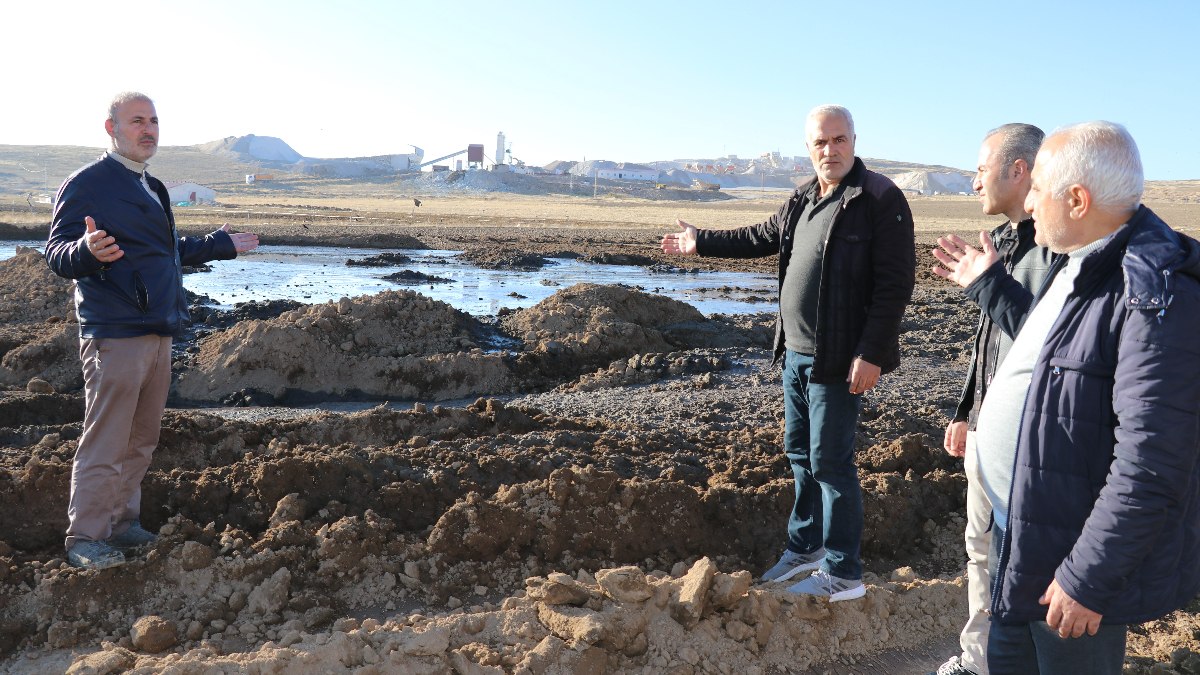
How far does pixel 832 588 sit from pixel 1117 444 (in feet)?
6.41

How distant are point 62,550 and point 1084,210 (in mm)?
4698

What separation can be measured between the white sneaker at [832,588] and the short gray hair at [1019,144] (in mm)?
1797

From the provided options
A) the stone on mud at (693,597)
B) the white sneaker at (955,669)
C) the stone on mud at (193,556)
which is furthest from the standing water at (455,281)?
the white sneaker at (955,669)

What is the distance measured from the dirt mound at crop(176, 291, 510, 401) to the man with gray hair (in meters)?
7.11

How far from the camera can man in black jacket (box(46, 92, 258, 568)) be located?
13.2 feet

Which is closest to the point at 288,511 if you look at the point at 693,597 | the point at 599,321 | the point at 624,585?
the point at 624,585

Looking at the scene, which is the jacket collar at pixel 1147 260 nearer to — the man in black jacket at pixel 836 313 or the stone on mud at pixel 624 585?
the man in black jacket at pixel 836 313

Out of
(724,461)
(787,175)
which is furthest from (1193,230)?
(787,175)

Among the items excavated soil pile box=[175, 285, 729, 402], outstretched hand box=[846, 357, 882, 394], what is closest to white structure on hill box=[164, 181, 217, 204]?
excavated soil pile box=[175, 285, 729, 402]

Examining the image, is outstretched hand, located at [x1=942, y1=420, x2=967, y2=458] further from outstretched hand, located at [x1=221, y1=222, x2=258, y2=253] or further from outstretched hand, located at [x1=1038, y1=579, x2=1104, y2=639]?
outstretched hand, located at [x1=221, y1=222, x2=258, y2=253]

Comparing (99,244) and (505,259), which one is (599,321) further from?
(505,259)

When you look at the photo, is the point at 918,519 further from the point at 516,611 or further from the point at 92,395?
the point at 92,395

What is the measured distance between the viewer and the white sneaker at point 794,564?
4.11 meters

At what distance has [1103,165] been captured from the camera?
2184 millimetres
